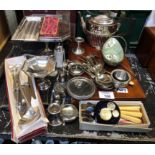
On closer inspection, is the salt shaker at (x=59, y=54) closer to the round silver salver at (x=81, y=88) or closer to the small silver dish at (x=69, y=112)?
the round silver salver at (x=81, y=88)

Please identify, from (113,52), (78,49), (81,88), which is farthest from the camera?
(78,49)

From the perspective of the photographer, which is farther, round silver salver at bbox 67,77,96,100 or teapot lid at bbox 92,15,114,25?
teapot lid at bbox 92,15,114,25

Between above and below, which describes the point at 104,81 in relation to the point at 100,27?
below

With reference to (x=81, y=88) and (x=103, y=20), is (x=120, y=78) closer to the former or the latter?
(x=81, y=88)

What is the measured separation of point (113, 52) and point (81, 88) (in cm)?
28

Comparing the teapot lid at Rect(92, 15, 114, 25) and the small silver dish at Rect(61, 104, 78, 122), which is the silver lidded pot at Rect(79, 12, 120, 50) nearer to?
the teapot lid at Rect(92, 15, 114, 25)

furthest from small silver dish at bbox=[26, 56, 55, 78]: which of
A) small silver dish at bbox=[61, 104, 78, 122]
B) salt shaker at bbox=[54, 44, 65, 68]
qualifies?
small silver dish at bbox=[61, 104, 78, 122]

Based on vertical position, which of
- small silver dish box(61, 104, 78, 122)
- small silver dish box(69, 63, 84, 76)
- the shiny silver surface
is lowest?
small silver dish box(61, 104, 78, 122)

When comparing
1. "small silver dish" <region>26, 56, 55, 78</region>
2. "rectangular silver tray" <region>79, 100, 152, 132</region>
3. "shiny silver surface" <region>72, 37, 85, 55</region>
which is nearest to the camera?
"rectangular silver tray" <region>79, 100, 152, 132</region>

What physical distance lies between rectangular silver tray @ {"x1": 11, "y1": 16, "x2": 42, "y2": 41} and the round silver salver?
1.05ft

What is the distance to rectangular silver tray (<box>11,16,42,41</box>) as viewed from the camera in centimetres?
88

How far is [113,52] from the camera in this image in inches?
34.4

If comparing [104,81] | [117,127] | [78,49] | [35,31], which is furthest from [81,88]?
[35,31]

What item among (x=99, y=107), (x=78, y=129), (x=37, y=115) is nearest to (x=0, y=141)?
(x=37, y=115)
